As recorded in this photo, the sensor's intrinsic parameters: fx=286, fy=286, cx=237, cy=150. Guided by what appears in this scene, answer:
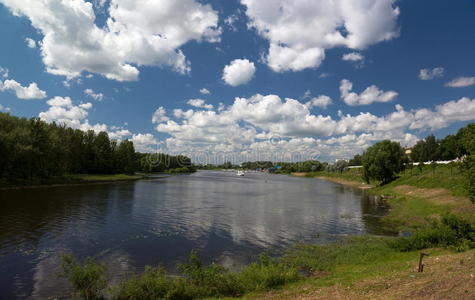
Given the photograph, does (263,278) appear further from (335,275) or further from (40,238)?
(40,238)

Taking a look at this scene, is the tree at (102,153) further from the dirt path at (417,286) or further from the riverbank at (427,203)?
the dirt path at (417,286)

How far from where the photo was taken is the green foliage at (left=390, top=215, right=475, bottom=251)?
2042 centimetres

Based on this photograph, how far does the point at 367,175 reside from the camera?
288 ft

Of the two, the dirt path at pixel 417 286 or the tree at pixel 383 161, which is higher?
the tree at pixel 383 161

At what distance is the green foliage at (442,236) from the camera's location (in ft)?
67.0

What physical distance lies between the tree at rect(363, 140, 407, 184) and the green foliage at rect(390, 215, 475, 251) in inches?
2526

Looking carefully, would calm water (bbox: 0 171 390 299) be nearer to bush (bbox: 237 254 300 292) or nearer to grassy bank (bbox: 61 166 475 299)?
grassy bank (bbox: 61 166 475 299)

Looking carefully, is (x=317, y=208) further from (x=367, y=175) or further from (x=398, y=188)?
(x=367, y=175)

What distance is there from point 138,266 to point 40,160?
72.8 meters

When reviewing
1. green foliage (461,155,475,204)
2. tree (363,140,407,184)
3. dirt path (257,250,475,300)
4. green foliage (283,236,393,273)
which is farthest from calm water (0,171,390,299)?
tree (363,140,407,184)

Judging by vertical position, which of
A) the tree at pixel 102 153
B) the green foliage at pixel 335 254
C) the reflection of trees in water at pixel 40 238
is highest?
the tree at pixel 102 153

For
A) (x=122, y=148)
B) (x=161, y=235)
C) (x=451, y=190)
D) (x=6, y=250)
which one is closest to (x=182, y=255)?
(x=161, y=235)

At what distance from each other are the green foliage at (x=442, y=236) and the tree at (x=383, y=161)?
64159 mm

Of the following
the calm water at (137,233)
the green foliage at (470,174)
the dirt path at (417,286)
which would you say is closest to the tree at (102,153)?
the calm water at (137,233)
